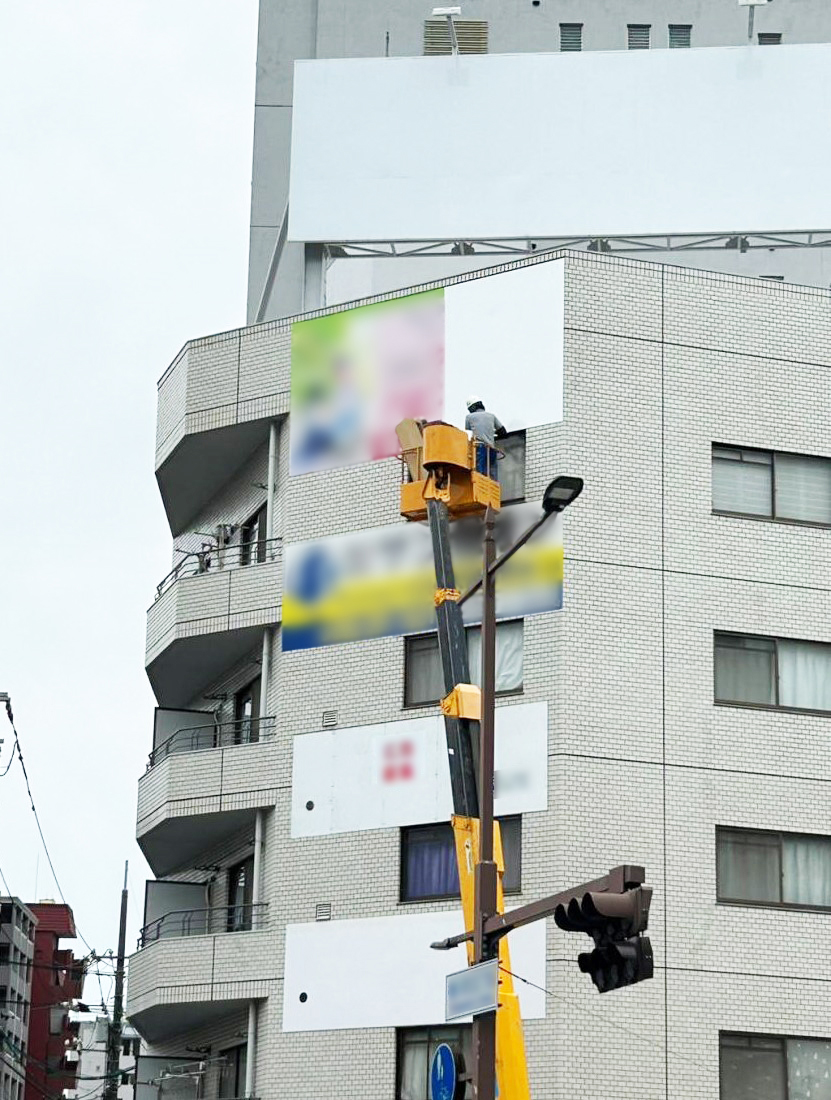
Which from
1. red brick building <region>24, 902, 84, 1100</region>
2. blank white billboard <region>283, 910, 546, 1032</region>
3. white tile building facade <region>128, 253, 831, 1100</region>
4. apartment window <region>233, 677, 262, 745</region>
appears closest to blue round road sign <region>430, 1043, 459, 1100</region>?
white tile building facade <region>128, 253, 831, 1100</region>

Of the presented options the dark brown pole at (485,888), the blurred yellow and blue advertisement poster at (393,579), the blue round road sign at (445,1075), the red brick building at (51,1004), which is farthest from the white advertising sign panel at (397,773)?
the red brick building at (51,1004)

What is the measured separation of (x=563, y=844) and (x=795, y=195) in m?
14.3

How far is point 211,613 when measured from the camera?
35.7 metres

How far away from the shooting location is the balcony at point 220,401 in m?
36.2

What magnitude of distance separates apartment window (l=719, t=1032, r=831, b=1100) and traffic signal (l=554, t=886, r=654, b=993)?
12.5 metres

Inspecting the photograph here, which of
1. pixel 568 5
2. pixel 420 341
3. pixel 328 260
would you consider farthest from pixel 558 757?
pixel 568 5

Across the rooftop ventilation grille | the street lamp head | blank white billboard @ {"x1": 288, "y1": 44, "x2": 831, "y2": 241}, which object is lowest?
the street lamp head

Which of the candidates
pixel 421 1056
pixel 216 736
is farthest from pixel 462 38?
pixel 421 1056

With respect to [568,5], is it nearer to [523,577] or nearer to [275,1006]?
[523,577]

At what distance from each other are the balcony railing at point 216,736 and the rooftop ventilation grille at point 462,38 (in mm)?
14757

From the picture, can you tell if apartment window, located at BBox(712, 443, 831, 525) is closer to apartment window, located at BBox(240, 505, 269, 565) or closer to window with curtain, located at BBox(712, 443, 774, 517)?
window with curtain, located at BBox(712, 443, 774, 517)

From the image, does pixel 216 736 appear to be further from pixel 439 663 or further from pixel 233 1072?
pixel 439 663

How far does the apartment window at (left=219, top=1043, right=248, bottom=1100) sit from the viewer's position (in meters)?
34.0

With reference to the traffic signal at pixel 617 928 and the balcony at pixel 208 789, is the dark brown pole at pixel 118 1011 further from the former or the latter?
the traffic signal at pixel 617 928
